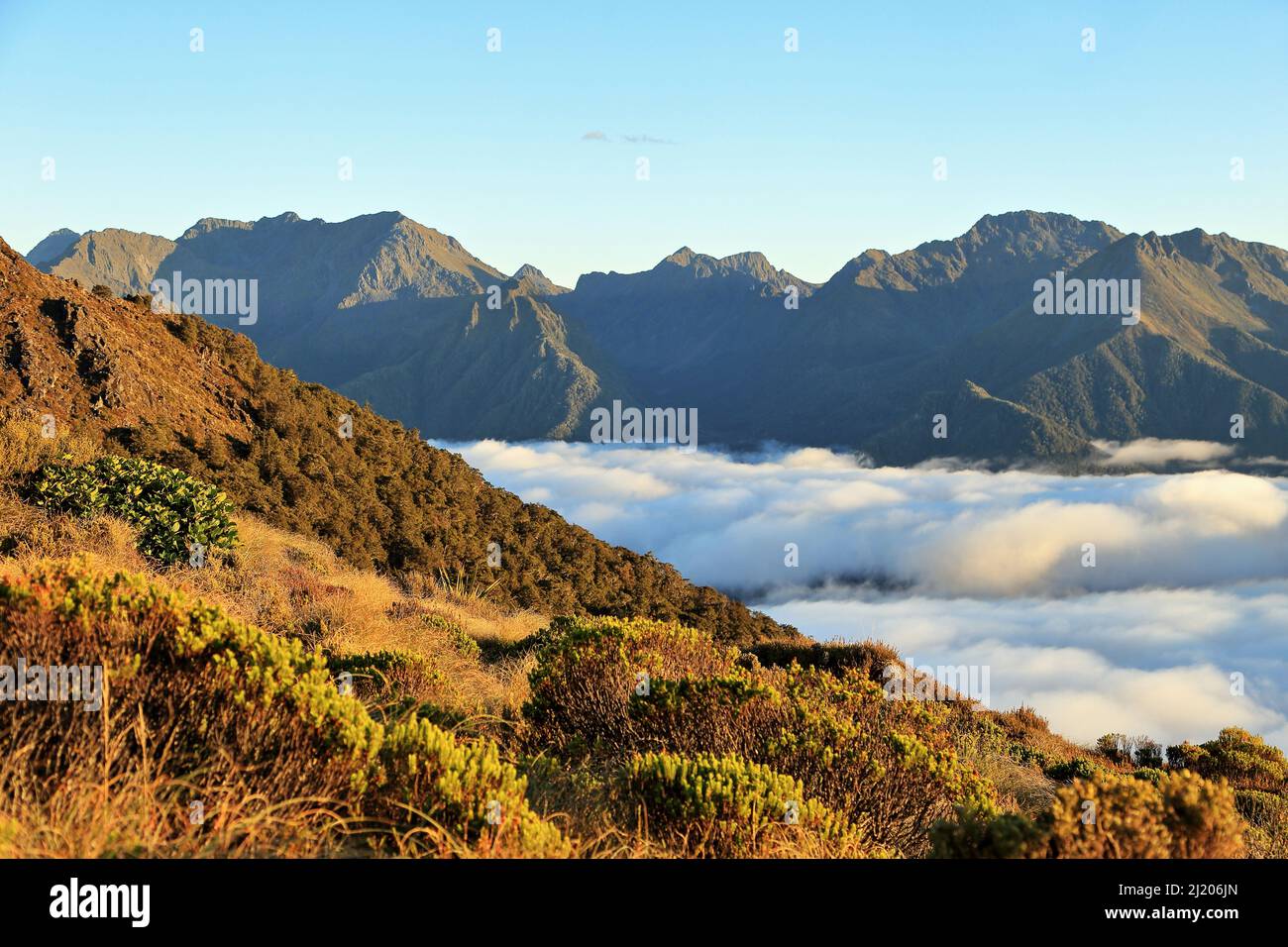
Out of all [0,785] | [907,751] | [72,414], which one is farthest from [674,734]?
[72,414]

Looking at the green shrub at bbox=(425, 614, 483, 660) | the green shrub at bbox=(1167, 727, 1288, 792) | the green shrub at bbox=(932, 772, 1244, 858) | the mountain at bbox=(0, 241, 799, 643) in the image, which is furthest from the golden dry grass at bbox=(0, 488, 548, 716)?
the green shrub at bbox=(1167, 727, 1288, 792)

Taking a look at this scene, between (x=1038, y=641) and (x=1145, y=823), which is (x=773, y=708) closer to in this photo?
(x=1145, y=823)

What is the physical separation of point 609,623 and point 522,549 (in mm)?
19307

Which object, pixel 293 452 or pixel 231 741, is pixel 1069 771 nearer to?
pixel 231 741

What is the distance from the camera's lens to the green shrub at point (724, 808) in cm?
478

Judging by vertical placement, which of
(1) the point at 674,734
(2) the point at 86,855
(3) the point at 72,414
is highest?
(3) the point at 72,414

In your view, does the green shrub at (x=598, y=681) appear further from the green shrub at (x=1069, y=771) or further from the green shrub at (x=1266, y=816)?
the green shrub at (x=1069, y=771)

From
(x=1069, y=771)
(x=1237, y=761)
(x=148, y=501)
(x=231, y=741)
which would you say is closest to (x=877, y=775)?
(x=231, y=741)

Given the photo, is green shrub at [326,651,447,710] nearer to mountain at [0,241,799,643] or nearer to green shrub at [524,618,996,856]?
green shrub at [524,618,996,856]

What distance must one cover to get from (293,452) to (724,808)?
66.7ft

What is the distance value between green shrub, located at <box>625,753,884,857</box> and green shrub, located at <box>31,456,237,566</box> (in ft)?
32.7
